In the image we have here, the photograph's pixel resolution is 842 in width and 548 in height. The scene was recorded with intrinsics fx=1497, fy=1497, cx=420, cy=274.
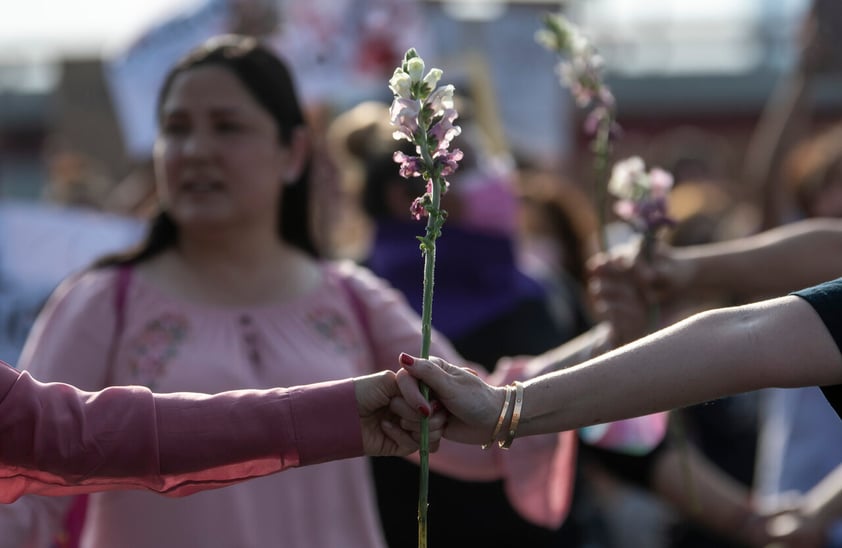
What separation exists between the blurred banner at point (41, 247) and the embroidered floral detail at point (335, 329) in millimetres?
1812

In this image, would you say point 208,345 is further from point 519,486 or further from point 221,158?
point 519,486

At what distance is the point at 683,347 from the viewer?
2354 millimetres

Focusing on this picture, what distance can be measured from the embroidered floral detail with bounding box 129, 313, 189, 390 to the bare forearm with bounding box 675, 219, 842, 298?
1125 millimetres

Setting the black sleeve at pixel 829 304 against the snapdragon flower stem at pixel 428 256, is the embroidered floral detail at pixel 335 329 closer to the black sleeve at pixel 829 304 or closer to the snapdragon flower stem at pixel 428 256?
the snapdragon flower stem at pixel 428 256

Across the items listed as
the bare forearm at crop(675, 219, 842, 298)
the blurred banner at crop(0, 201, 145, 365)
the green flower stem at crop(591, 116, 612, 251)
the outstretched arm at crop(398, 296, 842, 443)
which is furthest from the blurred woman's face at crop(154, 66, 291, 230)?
the blurred banner at crop(0, 201, 145, 365)

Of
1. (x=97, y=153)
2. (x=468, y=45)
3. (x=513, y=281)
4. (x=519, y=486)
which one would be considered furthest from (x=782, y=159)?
(x=97, y=153)

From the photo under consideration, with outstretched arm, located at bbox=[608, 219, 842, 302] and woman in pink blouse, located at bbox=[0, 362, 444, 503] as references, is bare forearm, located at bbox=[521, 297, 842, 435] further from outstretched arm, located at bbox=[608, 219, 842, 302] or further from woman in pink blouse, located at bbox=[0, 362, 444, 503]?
outstretched arm, located at bbox=[608, 219, 842, 302]

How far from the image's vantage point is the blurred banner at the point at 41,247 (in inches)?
195

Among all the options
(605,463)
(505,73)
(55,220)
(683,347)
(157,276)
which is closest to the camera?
(683,347)

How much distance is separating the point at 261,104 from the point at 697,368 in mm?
1486

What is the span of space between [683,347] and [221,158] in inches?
54.6

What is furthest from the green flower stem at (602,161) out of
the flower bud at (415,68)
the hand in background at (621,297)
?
the flower bud at (415,68)

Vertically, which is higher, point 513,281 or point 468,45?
point 468,45

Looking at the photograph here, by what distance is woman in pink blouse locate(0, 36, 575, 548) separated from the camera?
308cm
